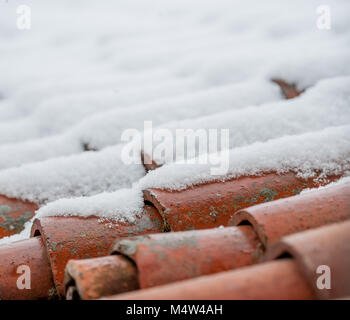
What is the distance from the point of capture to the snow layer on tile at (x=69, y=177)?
144 centimetres

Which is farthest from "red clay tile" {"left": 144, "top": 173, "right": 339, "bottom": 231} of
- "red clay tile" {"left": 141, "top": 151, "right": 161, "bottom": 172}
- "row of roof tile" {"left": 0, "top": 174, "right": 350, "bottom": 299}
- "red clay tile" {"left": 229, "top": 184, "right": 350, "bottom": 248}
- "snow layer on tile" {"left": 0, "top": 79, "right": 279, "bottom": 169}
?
"snow layer on tile" {"left": 0, "top": 79, "right": 279, "bottom": 169}

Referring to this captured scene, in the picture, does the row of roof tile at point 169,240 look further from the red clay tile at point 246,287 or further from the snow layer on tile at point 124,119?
the snow layer on tile at point 124,119

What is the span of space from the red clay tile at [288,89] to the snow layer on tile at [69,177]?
3.83ft

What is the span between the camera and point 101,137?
1.95m

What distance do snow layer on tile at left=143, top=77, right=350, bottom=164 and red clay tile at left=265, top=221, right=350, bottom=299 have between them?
0.93m

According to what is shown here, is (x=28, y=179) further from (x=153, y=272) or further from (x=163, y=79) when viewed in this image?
(x=163, y=79)

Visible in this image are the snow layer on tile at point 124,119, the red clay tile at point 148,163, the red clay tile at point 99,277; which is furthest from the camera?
the snow layer on tile at point 124,119

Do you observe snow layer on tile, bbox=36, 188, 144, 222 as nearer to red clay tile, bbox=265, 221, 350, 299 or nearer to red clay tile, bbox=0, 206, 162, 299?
red clay tile, bbox=0, 206, 162, 299

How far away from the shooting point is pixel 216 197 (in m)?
1.09

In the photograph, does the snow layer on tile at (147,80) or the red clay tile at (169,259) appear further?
the snow layer on tile at (147,80)

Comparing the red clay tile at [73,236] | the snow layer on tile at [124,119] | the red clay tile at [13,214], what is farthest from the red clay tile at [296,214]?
the snow layer on tile at [124,119]

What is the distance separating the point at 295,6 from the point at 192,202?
11.9ft

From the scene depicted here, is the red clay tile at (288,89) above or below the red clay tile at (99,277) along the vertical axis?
above
